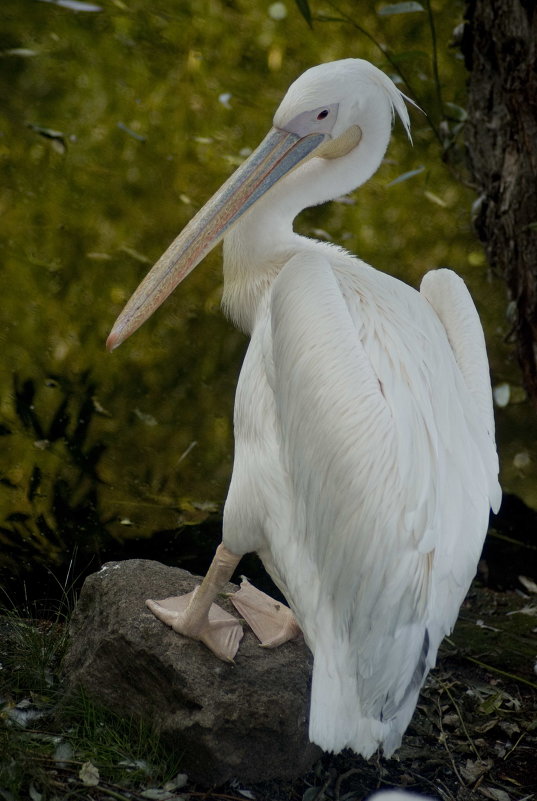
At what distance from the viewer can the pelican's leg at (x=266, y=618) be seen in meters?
2.60

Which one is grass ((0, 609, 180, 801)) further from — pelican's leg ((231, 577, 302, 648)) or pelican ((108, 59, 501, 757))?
pelican's leg ((231, 577, 302, 648))

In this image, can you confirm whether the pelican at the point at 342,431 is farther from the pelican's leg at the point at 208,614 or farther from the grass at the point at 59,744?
the grass at the point at 59,744

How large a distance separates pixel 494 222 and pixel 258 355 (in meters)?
1.17

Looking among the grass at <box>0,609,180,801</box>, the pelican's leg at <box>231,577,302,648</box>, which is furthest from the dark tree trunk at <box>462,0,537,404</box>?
the grass at <box>0,609,180,801</box>

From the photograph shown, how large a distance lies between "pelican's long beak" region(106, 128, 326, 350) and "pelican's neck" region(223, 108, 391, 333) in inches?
1.8

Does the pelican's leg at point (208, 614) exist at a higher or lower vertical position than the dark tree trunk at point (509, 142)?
lower

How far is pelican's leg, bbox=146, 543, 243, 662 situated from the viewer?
243 centimetres

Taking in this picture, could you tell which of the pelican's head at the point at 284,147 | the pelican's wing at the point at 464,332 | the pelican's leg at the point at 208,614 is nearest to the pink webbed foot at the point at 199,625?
the pelican's leg at the point at 208,614

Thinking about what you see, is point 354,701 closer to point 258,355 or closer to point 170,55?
point 258,355

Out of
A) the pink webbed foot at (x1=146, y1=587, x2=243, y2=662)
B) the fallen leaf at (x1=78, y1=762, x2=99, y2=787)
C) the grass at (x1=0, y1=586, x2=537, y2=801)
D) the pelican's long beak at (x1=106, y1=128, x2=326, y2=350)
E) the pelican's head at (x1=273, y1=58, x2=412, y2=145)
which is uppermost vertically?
the pelican's head at (x1=273, y1=58, x2=412, y2=145)

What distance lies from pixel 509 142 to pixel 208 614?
5.72 ft

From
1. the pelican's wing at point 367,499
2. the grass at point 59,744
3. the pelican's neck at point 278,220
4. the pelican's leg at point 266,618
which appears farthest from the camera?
the pelican's leg at point 266,618

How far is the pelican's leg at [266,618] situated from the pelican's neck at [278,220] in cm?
→ 81

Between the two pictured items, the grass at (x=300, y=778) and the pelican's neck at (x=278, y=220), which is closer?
the grass at (x=300, y=778)
